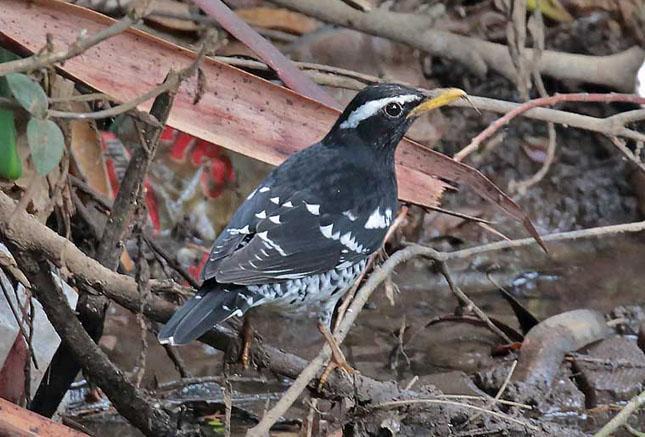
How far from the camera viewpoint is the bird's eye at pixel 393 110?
13.1ft

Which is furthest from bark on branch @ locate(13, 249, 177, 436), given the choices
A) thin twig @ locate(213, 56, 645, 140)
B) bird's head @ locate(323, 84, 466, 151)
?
thin twig @ locate(213, 56, 645, 140)

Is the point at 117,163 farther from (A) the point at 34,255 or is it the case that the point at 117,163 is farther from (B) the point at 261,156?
(A) the point at 34,255

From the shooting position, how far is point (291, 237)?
11.9ft

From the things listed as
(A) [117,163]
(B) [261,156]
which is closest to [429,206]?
(B) [261,156]

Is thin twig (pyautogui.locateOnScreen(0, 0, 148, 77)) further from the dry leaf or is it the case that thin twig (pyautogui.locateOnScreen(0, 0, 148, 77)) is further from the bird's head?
the dry leaf

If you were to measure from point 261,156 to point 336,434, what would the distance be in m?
0.93

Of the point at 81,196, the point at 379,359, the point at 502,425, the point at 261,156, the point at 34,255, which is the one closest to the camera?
the point at 34,255

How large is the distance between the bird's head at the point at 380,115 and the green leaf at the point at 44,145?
1.52m

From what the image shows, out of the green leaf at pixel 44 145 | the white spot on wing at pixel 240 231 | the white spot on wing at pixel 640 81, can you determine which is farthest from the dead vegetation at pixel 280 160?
the white spot on wing at pixel 240 231

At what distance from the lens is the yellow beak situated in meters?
3.87

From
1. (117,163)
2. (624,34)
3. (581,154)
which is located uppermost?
(624,34)

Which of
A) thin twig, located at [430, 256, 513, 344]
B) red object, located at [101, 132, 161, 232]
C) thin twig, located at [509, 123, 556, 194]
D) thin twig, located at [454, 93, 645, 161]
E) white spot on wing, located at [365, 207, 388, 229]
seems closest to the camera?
white spot on wing, located at [365, 207, 388, 229]

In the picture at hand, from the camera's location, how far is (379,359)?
16.5ft

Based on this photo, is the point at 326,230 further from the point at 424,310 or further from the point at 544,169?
the point at 424,310
